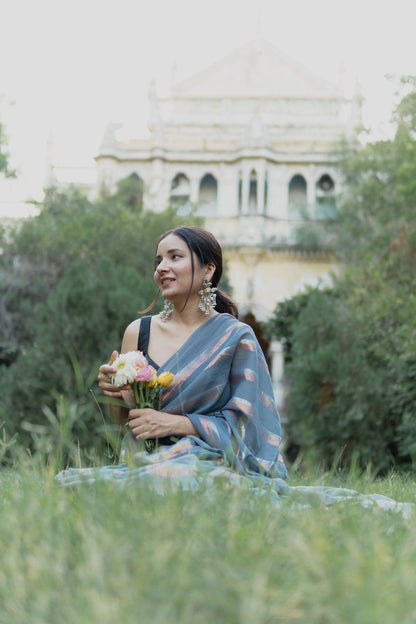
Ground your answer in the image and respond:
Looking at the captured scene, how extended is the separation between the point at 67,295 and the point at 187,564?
1600 cm

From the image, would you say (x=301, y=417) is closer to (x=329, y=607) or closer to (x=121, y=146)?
(x=329, y=607)

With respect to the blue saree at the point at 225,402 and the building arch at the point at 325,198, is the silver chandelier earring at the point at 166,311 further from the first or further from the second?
the building arch at the point at 325,198

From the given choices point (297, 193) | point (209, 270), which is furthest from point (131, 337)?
point (297, 193)

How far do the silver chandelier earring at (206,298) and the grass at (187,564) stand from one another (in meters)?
2.08

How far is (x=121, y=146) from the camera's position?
40312 millimetres

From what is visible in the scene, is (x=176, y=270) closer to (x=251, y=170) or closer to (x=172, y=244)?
(x=172, y=244)

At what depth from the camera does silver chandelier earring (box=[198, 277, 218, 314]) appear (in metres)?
4.48

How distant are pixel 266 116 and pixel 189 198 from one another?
23.3 feet

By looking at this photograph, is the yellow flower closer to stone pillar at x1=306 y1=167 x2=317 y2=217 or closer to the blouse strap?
the blouse strap

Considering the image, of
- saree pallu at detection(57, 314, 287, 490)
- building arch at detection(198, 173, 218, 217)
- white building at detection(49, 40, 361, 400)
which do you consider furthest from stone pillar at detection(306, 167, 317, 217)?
saree pallu at detection(57, 314, 287, 490)

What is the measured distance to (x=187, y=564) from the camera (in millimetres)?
1879

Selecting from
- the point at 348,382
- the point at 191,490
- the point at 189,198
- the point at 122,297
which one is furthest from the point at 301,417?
the point at 189,198

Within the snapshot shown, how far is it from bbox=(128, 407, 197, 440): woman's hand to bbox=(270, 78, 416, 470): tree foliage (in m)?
9.68

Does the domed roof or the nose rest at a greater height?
the domed roof
